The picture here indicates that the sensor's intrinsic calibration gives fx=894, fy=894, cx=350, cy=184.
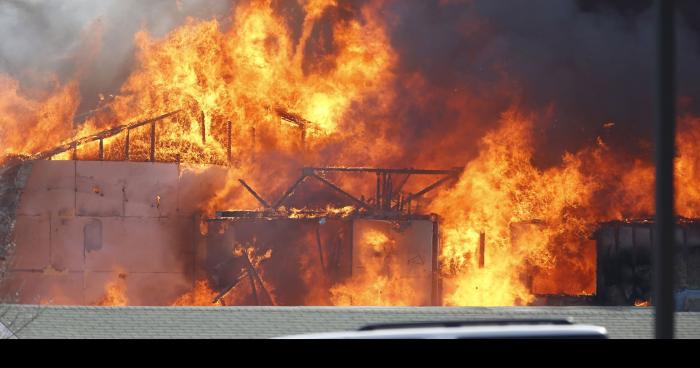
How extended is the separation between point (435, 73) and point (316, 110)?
3.15 m

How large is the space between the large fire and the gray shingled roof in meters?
7.79

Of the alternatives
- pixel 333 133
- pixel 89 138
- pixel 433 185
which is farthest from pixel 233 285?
pixel 433 185

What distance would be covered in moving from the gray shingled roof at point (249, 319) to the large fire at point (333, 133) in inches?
307

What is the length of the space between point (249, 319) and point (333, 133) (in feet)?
33.2

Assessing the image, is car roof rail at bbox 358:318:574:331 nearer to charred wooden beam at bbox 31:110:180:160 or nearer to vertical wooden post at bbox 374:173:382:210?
vertical wooden post at bbox 374:173:382:210

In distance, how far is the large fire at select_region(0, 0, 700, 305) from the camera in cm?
2164

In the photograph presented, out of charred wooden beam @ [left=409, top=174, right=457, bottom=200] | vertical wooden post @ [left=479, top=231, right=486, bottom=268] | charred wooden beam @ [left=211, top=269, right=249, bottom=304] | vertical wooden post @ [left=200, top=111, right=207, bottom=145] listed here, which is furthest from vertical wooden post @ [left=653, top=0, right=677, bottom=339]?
vertical wooden post @ [left=200, top=111, right=207, bottom=145]

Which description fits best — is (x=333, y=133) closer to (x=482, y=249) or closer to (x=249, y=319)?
(x=482, y=249)

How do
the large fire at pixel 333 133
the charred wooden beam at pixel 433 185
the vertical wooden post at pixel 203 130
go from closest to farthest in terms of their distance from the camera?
the charred wooden beam at pixel 433 185 < the large fire at pixel 333 133 < the vertical wooden post at pixel 203 130

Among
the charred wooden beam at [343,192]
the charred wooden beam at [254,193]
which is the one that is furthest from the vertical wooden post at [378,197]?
the charred wooden beam at [254,193]

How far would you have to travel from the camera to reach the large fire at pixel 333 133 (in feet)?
71.0

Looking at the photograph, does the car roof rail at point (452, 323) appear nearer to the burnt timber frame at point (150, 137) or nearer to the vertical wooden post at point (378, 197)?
the vertical wooden post at point (378, 197)

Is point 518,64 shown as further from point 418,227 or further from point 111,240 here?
point 111,240
